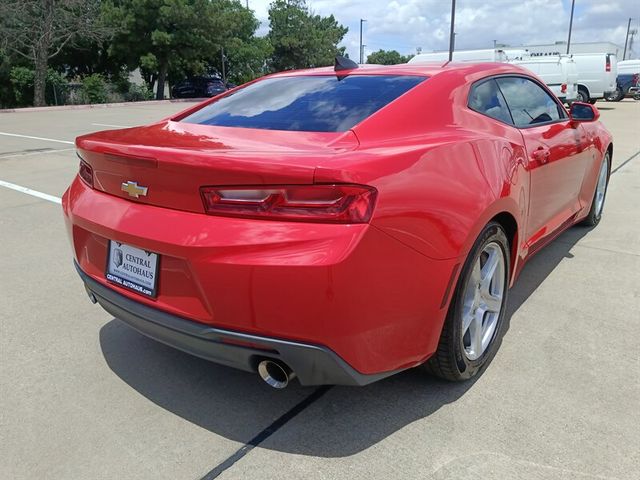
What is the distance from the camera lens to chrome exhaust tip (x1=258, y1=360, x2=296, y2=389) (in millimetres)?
2094

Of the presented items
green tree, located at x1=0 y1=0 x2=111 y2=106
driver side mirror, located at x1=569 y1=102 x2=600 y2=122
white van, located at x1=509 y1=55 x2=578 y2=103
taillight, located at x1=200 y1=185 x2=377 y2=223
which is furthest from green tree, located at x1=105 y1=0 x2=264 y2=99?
taillight, located at x1=200 y1=185 x2=377 y2=223

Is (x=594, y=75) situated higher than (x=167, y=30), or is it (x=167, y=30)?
(x=167, y=30)

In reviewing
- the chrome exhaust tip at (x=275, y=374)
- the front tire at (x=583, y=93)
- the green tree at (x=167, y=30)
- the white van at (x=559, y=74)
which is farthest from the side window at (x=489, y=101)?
the green tree at (x=167, y=30)

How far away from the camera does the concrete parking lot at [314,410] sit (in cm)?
212

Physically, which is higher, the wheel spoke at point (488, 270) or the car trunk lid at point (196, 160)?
the car trunk lid at point (196, 160)

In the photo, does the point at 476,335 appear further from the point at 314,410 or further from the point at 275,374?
the point at 275,374

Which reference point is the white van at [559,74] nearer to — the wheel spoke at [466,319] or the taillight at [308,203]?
the wheel spoke at [466,319]

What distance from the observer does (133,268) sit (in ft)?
7.49

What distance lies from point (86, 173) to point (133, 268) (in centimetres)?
69

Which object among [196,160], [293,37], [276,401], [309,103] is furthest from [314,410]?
[293,37]

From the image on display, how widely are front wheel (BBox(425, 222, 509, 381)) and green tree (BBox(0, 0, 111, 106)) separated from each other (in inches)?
1185

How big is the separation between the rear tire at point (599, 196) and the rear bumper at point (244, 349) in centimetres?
372

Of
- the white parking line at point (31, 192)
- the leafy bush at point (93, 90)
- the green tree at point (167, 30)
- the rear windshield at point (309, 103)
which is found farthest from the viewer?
the green tree at point (167, 30)

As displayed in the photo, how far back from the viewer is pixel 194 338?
2.12 m
